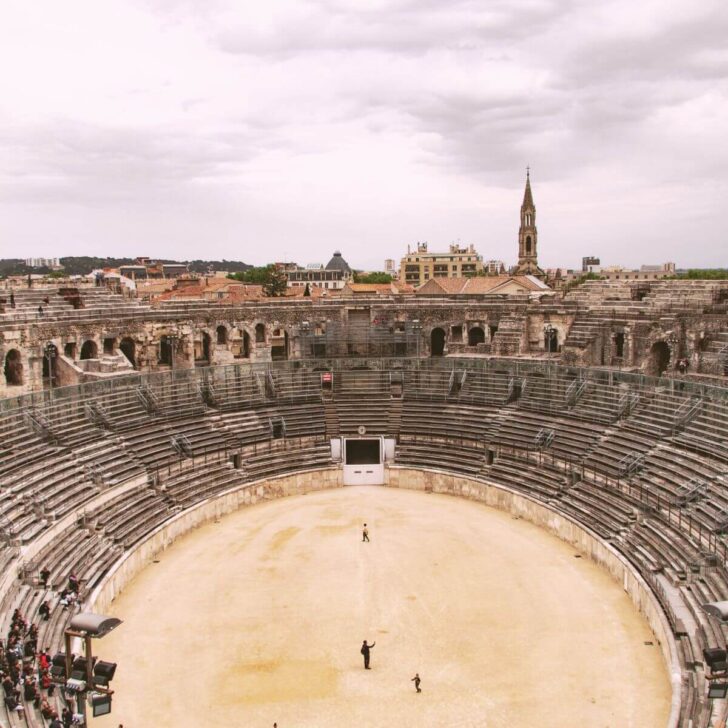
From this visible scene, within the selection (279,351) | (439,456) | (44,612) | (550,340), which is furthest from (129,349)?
(550,340)

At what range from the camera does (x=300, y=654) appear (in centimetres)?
2472

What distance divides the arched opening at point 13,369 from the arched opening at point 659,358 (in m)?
37.3

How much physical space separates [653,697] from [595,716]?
2072 millimetres

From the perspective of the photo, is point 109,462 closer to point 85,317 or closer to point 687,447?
point 85,317

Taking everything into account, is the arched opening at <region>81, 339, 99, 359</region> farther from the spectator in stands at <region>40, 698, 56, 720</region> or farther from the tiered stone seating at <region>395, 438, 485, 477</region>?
the spectator in stands at <region>40, 698, 56, 720</region>

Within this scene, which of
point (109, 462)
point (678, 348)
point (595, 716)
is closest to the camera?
point (595, 716)

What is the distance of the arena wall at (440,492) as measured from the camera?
25625 mm

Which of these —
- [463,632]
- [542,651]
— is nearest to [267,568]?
[463,632]

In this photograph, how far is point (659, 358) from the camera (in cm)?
4581

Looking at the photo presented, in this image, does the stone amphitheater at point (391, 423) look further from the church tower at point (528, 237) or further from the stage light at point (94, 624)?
the church tower at point (528, 237)

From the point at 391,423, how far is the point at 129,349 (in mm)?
19014

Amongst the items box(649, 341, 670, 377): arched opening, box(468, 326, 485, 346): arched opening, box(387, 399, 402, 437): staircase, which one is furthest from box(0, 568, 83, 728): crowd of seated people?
Result: box(468, 326, 485, 346): arched opening

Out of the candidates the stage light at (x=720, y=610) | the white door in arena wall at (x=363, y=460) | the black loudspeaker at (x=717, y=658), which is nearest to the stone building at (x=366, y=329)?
the white door in arena wall at (x=363, y=460)

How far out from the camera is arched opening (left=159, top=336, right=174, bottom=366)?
52.6m
